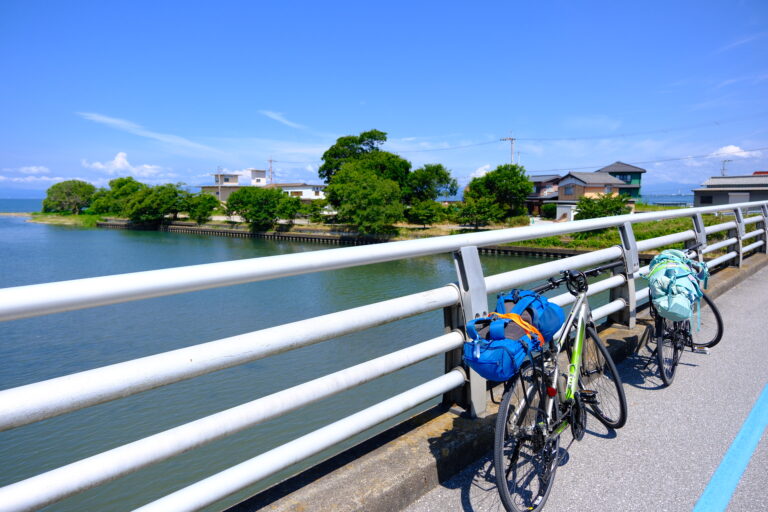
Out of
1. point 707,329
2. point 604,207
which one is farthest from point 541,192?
point 707,329

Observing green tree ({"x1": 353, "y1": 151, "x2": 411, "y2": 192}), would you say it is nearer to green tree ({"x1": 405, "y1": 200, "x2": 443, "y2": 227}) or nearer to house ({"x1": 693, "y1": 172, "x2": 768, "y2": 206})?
green tree ({"x1": 405, "y1": 200, "x2": 443, "y2": 227})

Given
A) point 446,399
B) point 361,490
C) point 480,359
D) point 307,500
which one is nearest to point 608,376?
point 446,399

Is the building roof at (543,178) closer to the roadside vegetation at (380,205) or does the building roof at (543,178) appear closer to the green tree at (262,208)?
the roadside vegetation at (380,205)

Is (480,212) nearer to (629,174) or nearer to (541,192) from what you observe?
(541,192)

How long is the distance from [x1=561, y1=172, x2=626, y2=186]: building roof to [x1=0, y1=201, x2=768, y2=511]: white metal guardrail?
65878mm

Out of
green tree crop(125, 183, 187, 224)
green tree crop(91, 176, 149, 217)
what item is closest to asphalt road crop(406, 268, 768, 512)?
green tree crop(125, 183, 187, 224)

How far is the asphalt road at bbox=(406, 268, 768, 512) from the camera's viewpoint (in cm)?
232

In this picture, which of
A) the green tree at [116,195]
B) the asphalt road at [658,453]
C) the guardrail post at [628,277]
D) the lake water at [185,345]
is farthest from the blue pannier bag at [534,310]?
the green tree at [116,195]

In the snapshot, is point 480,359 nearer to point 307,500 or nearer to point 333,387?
point 333,387

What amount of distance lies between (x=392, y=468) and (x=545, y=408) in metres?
0.74

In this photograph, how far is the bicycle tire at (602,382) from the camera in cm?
294

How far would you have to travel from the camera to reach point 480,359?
6.64 feet

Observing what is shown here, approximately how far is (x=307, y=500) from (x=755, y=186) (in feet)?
206

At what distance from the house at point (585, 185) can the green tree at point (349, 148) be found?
27.8 metres
